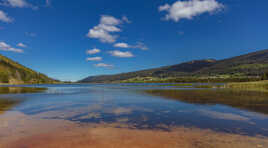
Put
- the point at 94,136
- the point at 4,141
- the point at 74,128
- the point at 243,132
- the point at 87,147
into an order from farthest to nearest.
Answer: the point at 74,128 → the point at 243,132 → the point at 94,136 → the point at 4,141 → the point at 87,147

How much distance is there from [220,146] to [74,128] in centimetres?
872

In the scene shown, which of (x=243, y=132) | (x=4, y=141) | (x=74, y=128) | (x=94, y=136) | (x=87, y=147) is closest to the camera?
(x=87, y=147)

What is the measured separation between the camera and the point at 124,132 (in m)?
9.62

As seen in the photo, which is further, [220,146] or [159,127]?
[159,127]

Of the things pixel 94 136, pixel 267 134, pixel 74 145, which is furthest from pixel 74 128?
pixel 267 134

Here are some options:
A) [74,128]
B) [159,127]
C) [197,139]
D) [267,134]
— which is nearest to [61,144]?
[74,128]

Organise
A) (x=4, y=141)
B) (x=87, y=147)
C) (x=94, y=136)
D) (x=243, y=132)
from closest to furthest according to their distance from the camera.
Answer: (x=87, y=147)
(x=4, y=141)
(x=94, y=136)
(x=243, y=132)

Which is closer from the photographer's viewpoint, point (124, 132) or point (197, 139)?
point (197, 139)

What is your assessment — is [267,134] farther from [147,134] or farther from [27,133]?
[27,133]

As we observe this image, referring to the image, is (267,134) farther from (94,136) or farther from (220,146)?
(94,136)

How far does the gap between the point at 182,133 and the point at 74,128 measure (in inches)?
277

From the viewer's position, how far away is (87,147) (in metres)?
7.41

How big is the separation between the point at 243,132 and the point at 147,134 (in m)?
6.01

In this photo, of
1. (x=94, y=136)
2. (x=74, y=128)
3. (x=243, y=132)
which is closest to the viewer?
(x=94, y=136)
